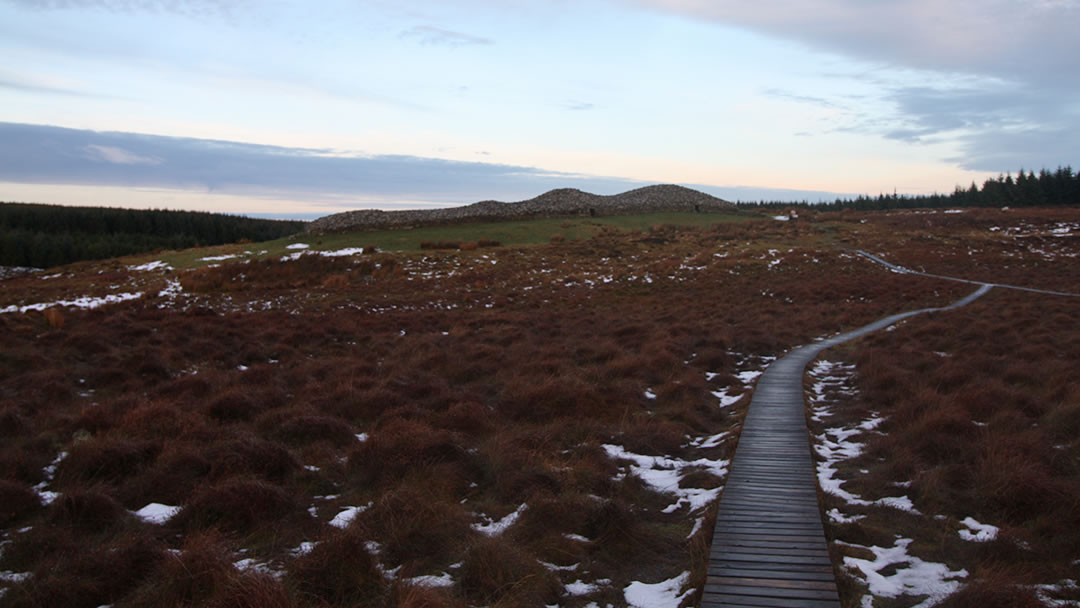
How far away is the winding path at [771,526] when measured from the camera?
21.3ft

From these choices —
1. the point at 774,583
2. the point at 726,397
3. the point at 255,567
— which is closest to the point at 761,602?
the point at 774,583

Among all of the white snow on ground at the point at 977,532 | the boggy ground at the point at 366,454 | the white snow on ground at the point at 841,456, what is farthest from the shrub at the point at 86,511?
Answer: the white snow on ground at the point at 977,532

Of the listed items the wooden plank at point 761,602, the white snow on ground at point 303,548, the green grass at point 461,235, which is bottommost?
the white snow on ground at point 303,548

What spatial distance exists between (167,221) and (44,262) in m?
36.6

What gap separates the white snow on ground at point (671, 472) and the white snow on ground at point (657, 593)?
78.7 inches

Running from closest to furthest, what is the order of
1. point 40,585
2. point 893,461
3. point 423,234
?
1. point 40,585
2. point 893,461
3. point 423,234

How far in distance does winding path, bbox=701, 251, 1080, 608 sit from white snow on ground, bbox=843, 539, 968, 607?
1.65ft

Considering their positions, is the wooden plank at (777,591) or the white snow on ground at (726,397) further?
the white snow on ground at (726,397)

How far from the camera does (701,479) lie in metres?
9.90

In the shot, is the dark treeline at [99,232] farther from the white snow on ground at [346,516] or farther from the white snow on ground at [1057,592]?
the white snow on ground at [1057,592]

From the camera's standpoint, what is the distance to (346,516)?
8.45 m

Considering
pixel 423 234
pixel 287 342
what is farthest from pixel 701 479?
pixel 423 234

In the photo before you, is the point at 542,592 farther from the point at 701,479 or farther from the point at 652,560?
the point at 701,479

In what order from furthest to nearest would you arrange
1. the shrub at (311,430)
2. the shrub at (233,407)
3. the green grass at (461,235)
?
the green grass at (461,235), the shrub at (233,407), the shrub at (311,430)
